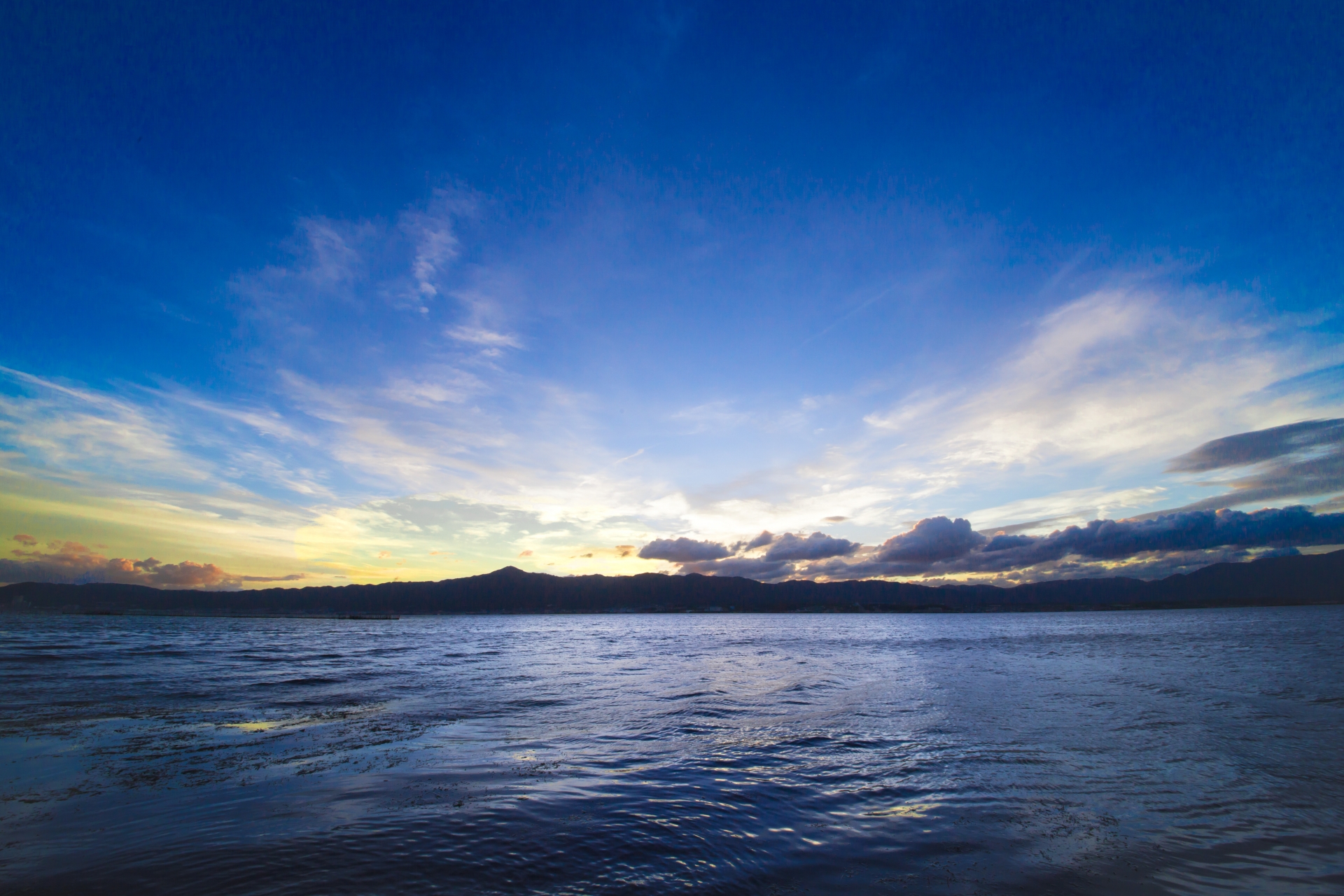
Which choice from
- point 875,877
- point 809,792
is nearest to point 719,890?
point 875,877

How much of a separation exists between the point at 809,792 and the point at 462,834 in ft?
23.9

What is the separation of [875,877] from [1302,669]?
44320 millimetres

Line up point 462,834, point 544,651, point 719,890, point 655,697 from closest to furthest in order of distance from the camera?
point 719,890
point 462,834
point 655,697
point 544,651

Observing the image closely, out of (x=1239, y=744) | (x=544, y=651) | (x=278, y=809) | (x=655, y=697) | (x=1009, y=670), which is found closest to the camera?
(x=278, y=809)

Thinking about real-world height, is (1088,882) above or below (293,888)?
below

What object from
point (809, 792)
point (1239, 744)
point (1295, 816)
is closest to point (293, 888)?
point (809, 792)

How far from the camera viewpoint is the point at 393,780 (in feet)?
40.9

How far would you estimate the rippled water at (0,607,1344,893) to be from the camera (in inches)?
323

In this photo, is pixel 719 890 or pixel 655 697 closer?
pixel 719 890

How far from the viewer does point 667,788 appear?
12523 mm

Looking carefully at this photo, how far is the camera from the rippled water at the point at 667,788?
8211 mm

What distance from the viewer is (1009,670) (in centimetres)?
3791

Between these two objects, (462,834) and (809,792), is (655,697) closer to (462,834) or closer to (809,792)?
(809,792)

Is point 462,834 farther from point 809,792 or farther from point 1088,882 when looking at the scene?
point 1088,882
